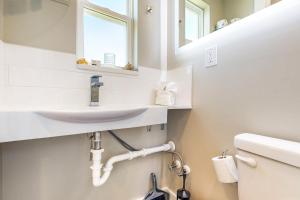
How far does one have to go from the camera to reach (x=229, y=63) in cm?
98

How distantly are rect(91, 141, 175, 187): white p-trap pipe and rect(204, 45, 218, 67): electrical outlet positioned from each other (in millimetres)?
731

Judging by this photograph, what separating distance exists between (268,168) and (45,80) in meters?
1.20

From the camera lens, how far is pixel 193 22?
1.32m

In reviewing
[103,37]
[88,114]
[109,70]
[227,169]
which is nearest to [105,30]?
[103,37]

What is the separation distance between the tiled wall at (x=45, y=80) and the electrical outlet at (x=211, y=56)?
639 millimetres

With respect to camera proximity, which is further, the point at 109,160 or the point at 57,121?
the point at 109,160

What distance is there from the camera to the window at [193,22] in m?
1.25

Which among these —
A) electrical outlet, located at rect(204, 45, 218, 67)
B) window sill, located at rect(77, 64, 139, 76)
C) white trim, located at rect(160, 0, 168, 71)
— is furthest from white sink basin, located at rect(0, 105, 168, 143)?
white trim, located at rect(160, 0, 168, 71)

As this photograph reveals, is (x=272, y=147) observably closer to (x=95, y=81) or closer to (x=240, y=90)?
(x=240, y=90)

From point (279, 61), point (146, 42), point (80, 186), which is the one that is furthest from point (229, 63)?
point (80, 186)

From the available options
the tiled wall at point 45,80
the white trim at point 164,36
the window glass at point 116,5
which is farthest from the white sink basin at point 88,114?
the window glass at point 116,5

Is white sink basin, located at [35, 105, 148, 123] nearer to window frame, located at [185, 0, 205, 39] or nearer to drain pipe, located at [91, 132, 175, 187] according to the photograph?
drain pipe, located at [91, 132, 175, 187]

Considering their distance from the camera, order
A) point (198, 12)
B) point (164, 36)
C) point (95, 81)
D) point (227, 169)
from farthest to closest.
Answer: point (164, 36)
point (198, 12)
point (95, 81)
point (227, 169)

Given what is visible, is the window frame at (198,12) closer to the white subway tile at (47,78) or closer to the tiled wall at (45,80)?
the tiled wall at (45,80)
